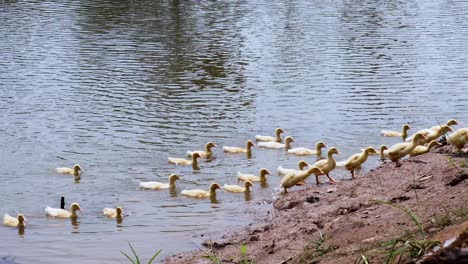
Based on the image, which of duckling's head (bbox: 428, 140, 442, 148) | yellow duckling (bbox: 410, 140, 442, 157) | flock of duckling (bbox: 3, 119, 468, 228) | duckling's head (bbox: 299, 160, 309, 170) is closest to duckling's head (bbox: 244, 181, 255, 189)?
flock of duckling (bbox: 3, 119, 468, 228)

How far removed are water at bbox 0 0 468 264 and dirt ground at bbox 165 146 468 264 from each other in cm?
76

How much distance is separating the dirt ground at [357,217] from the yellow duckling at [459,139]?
0.19m

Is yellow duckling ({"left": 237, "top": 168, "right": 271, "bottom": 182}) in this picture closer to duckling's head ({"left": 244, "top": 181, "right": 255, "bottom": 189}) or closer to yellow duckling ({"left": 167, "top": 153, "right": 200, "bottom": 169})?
duckling's head ({"left": 244, "top": 181, "right": 255, "bottom": 189})

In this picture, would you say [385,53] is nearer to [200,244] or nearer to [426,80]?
[426,80]

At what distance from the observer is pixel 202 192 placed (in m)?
14.0

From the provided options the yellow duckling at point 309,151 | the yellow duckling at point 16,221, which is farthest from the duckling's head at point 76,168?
the yellow duckling at point 309,151

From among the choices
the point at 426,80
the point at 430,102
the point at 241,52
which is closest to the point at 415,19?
the point at 241,52

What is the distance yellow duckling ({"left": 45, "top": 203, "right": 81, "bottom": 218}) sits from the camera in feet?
42.7

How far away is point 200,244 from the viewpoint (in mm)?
11594

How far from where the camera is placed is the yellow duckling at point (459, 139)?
12617mm

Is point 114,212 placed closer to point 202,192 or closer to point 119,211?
point 119,211

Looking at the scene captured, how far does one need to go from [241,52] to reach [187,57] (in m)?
1.66

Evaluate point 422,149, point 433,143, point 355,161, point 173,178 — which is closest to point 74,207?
point 173,178

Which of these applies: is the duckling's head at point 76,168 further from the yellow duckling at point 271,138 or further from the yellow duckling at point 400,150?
the yellow duckling at point 400,150
